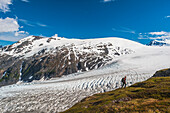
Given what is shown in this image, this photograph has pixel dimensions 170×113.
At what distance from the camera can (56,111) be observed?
90.8 feet

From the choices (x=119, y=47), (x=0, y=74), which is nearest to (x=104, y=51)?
(x=119, y=47)

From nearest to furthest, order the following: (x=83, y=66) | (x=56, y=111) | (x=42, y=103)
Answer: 1. (x=56, y=111)
2. (x=42, y=103)
3. (x=83, y=66)

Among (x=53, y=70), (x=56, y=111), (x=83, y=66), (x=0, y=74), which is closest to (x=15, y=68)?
(x=0, y=74)

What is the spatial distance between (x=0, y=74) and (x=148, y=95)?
199352mm

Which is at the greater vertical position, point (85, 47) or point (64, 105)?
point (85, 47)

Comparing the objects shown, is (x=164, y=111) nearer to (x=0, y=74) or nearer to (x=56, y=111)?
(x=56, y=111)

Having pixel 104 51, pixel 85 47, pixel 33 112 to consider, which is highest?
pixel 85 47

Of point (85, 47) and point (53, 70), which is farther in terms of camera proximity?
point (85, 47)

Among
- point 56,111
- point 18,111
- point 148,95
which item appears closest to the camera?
point 148,95

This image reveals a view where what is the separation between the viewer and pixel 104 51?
155 meters

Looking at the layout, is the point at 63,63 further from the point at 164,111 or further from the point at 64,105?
the point at 164,111

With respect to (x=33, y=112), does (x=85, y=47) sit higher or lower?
higher

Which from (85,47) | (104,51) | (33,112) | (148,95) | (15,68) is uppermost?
(85,47)

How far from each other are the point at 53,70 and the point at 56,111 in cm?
11317
